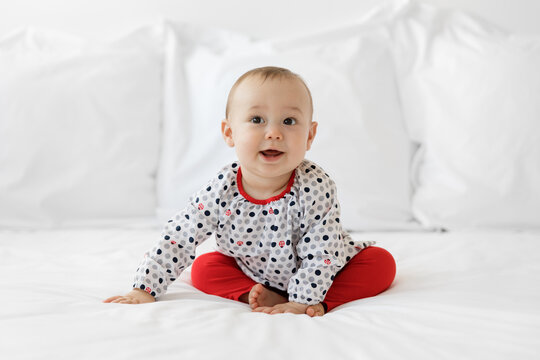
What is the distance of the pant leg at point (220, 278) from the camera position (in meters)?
0.98

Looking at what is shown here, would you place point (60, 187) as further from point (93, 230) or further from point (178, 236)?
point (178, 236)

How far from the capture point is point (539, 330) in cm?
70

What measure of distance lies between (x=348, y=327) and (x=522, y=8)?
5.36 ft

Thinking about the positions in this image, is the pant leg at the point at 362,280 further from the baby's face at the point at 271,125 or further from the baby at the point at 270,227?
the baby's face at the point at 271,125

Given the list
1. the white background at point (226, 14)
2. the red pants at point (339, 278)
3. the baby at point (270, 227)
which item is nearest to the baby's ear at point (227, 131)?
the baby at point (270, 227)

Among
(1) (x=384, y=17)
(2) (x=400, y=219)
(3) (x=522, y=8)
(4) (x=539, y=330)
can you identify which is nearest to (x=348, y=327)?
(4) (x=539, y=330)

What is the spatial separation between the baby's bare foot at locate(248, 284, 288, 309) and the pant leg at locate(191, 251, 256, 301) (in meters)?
0.03

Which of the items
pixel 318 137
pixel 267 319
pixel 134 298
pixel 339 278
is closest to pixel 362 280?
pixel 339 278

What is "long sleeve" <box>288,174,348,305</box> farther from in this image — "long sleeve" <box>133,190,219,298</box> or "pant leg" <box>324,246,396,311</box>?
"long sleeve" <box>133,190,219,298</box>

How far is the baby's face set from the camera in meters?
0.91

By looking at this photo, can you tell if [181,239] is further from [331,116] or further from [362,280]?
[331,116]

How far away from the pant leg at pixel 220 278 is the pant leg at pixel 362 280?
0.47 feet

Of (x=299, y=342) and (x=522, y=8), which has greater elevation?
(x=522, y=8)

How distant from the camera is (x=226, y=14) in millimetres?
2008
